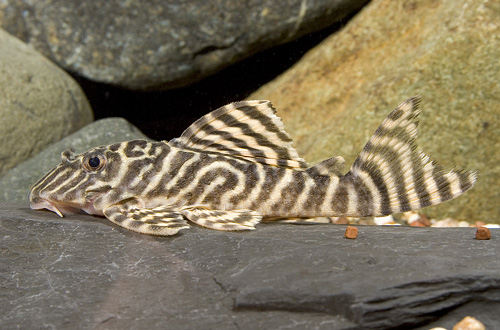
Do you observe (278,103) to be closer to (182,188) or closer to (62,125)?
(62,125)

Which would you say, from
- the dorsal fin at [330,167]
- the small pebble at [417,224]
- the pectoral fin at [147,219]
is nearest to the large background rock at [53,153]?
the pectoral fin at [147,219]

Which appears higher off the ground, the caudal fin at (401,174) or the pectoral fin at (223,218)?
the caudal fin at (401,174)

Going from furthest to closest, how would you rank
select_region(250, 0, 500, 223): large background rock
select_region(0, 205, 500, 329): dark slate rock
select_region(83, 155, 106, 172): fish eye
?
1. select_region(250, 0, 500, 223): large background rock
2. select_region(83, 155, 106, 172): fish eye
3. select_region(0, 205, 500, 329): dark slate rock

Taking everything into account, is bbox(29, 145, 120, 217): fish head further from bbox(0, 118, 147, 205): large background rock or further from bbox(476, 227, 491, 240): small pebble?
bbox(476, 227, 491, 240): small pebble

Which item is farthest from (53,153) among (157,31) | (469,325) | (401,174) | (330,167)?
(469,325)

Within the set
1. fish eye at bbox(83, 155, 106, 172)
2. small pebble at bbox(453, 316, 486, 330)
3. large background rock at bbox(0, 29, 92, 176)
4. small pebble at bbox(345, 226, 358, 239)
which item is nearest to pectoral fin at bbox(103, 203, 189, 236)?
fish eye at bbox(83, 155, 106, 172)

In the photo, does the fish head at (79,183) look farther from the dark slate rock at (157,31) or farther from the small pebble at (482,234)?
the dark slate rock at (157,31)

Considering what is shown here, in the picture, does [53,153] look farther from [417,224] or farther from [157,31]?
[417,224]
